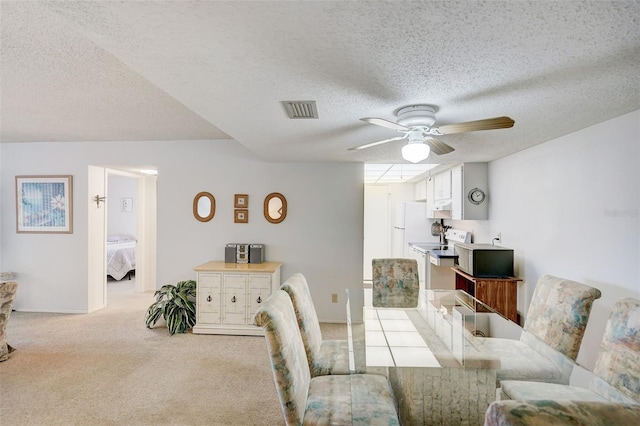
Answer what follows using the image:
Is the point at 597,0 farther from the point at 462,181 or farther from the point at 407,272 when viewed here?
the point at 462,181

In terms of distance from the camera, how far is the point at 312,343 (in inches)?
83.1

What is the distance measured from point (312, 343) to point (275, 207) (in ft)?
8.33

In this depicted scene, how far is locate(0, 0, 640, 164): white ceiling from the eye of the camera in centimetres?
113

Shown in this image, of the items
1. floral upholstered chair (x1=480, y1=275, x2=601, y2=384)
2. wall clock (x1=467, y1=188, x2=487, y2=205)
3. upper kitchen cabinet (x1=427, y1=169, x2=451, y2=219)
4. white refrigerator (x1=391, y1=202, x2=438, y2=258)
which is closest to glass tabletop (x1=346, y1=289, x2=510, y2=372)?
floral upholstered chair (x1=480, y1=275, x2=601, y2=384)

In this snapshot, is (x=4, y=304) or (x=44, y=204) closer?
(x=4, y=304)

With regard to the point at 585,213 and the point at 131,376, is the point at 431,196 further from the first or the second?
the point at 131,376

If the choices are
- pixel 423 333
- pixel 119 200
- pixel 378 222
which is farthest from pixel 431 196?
pixel 119 200

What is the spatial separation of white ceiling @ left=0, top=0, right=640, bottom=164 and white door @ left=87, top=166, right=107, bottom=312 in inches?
75.3

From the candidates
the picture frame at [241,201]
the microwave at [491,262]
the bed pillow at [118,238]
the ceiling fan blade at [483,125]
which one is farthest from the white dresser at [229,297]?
the bed pillow at [118,238]

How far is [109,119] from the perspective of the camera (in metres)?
3.51

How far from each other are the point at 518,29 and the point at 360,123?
4.29 ft

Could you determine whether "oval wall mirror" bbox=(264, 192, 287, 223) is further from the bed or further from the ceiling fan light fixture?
the bed

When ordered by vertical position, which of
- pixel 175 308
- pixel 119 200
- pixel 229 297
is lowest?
pixel 175 308

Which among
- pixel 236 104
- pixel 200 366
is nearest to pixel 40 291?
pixel 200 366
